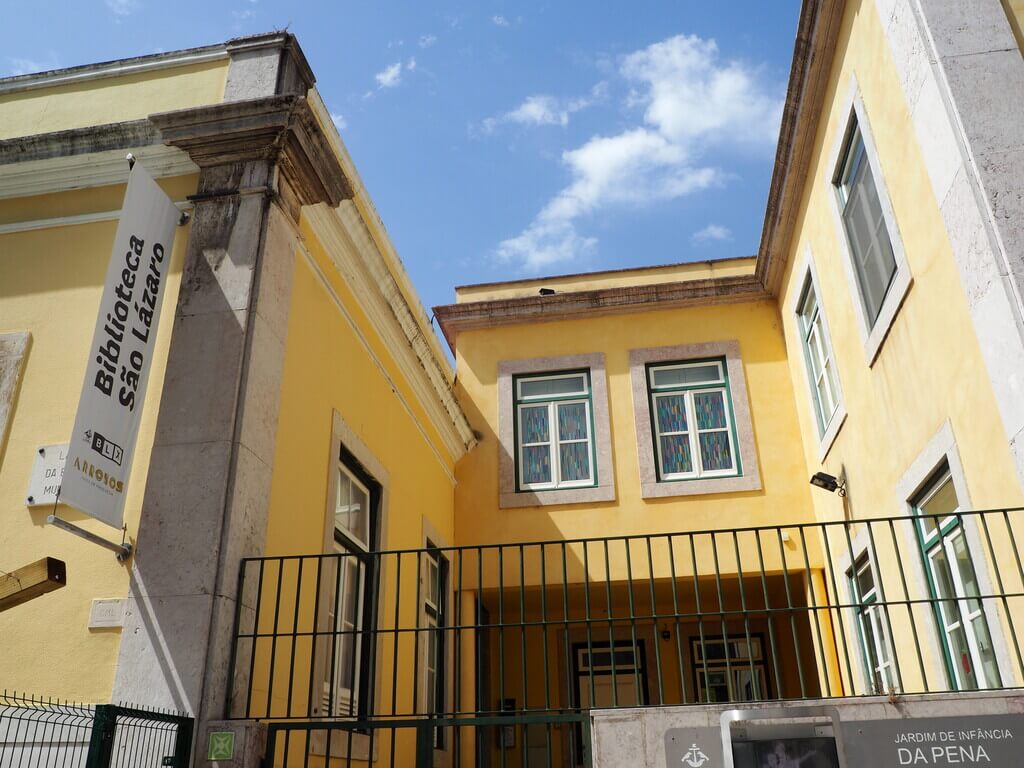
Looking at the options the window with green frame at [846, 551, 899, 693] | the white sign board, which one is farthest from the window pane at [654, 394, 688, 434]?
the white sign board

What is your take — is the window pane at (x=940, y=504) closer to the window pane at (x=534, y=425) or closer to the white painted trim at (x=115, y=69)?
the window pane at (x=534, y=425)

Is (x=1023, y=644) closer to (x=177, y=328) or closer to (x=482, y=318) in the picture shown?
(x=177, y=328)

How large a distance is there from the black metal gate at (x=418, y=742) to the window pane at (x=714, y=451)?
3311 millimetres

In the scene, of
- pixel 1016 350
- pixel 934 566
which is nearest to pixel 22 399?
pixel 1016 350

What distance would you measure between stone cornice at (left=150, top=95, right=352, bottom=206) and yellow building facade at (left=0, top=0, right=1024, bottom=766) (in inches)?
0.8

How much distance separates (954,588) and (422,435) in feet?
16.0

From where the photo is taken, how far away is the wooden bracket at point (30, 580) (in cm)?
349

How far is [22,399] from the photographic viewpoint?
5051 millimetres

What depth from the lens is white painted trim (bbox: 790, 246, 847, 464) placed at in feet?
24.3

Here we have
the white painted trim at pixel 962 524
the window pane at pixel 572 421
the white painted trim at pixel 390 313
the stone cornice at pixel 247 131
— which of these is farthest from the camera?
the window pane at pixel 572 421

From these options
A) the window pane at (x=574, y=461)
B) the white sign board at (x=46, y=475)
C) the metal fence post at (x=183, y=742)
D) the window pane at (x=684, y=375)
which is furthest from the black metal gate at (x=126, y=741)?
the window pane at (x=684, y=375)

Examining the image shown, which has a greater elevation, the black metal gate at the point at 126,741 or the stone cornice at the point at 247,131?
the stone cornice at the point at 247,131

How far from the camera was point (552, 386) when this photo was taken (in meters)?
10.2

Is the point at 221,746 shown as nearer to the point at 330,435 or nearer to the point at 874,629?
the point at 330,435
